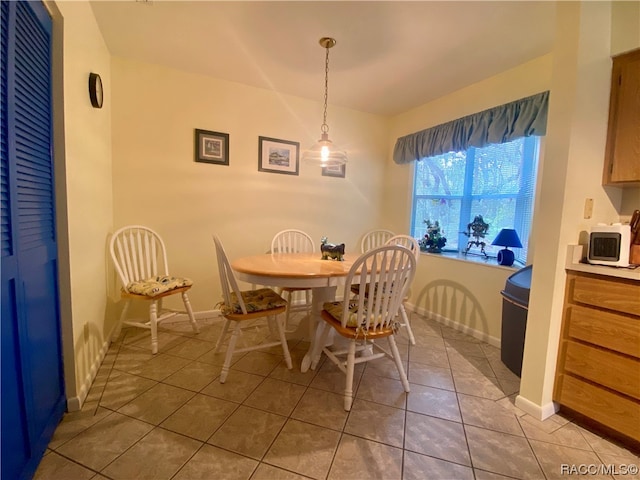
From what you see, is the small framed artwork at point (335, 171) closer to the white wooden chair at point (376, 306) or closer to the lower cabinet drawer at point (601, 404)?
the white wooden chair at point (376, 306)

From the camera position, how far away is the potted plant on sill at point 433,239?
3070 millimetres

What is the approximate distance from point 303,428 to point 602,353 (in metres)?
1.52

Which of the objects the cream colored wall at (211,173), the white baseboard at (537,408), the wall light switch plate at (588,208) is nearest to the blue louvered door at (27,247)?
the cream colored wall at (211,173)

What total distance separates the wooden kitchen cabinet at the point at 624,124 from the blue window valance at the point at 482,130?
0.61 metres

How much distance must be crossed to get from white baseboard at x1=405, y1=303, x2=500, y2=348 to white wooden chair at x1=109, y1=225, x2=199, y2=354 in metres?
2.33

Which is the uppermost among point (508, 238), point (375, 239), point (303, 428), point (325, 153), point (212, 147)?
point (212, 147)

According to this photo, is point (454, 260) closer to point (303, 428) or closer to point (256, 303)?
point (256, 303)

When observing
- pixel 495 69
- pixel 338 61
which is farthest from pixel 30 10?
pixel 495 69

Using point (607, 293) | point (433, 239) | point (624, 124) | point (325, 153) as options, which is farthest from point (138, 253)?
point (624, 124)

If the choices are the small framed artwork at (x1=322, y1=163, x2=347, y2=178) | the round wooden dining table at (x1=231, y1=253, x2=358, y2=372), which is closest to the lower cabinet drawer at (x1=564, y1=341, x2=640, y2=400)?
the round wooden dining table at (x1=231, y1=253, x2=358, y2=372)

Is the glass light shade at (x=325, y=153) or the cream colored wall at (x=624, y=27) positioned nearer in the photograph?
the cream colored wall at (x=624, y=27)

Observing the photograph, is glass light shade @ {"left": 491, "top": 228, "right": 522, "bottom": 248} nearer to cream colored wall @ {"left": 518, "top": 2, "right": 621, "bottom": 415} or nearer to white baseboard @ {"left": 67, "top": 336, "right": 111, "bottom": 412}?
cream colored wall @ {"left": 518, "top": 2, "right": 621, "bottom": 415}

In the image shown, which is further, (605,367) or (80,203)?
(80,203)

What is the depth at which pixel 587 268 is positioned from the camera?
1.40m
